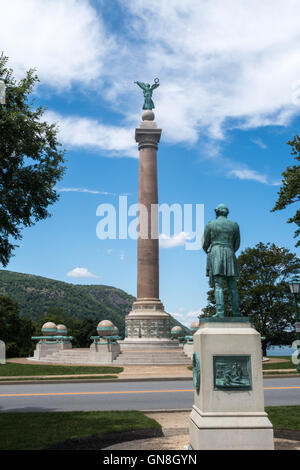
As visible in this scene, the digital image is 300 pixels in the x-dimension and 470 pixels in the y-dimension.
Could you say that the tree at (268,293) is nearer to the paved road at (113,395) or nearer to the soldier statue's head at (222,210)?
the paved road at (113,395)

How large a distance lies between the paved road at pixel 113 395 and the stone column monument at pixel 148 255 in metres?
14.0

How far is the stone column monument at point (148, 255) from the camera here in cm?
3384

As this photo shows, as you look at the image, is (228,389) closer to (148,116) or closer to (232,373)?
(232,373)

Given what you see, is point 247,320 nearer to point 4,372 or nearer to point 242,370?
point 242,370

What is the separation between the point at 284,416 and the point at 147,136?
30146mm

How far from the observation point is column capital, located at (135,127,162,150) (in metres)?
37.3

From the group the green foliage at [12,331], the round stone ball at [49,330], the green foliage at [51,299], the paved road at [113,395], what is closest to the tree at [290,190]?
the paved road at [113,395]

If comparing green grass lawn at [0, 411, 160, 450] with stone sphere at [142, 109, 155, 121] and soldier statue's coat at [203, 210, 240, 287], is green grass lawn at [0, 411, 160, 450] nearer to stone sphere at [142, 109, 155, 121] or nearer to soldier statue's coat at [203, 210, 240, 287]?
soldier statue's coat at [203, 210, 240, 287]

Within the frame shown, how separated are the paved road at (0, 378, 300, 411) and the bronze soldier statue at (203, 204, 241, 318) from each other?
219 inches

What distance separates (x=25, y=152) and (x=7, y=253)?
10.3ft

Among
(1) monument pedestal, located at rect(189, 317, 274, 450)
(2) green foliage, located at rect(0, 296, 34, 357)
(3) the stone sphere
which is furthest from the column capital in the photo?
(1) monument pedestal, located at rect(189, 317, 274, 450)

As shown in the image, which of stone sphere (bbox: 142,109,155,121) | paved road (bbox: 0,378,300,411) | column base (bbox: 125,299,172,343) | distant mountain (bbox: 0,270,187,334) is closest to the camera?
paved road (bbox: 0,378,300,411)

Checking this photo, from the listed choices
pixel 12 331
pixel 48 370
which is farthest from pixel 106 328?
pixel 12 331

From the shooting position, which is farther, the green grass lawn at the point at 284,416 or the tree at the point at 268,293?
the tree at the point at 268,293
